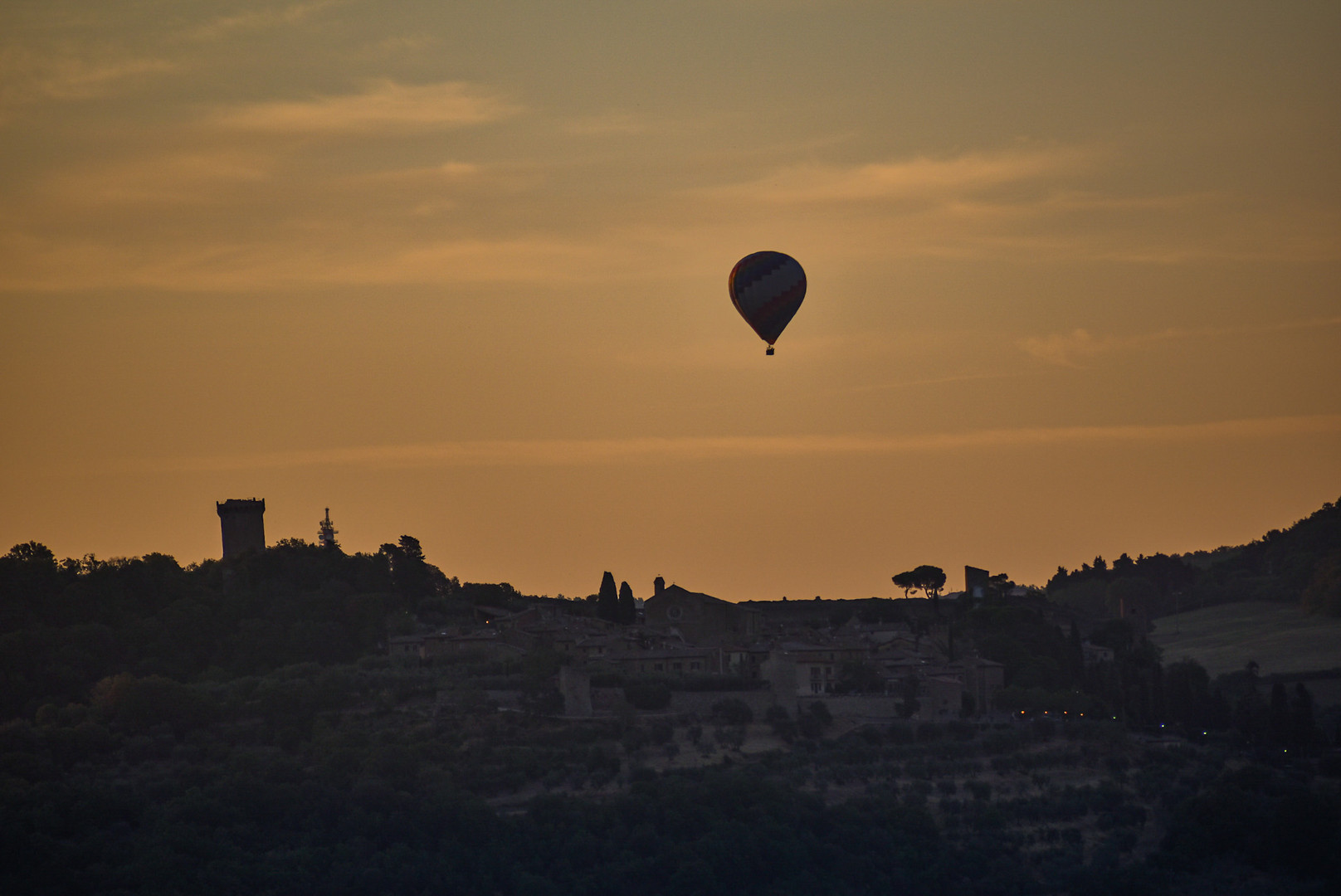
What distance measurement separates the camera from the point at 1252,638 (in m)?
86.3

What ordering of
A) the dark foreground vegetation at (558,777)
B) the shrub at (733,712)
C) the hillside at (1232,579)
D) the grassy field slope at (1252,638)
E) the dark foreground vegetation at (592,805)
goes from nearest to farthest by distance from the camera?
1. the dark foreground vegetation at (592,805)
2. the dark foreground vegetation at (558,777)
3. the shrub at (733,712)
4. the grassy field slope at (1252,638)
5. the hillside at (1232,579)

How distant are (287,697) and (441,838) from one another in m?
9.02

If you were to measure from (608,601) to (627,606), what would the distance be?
0.61 metres

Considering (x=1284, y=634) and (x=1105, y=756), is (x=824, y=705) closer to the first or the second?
(x=1105, y=756)

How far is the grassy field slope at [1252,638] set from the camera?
78438 millimetres

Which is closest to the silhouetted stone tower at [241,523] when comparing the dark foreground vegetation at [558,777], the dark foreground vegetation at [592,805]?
the dark foreground vegetation at [558,777]

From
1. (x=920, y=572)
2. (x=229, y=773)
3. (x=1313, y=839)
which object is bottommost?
(x=1313, y=839)

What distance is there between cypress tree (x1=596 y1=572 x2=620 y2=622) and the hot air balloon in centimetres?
1930

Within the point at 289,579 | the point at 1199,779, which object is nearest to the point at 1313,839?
the point at 1199,779

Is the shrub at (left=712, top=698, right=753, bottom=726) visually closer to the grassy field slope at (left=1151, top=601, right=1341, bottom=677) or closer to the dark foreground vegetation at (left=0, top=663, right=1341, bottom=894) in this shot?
the dark foreground vegetation at (left=0, top=663, right=1341, bottom=894)

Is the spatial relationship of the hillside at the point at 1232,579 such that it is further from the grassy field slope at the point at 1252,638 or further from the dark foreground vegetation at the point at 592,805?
the dark foreground vegetation at the point at 592,805

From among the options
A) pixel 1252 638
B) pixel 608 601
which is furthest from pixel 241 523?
pixel 1252 638

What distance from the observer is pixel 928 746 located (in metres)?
57.4

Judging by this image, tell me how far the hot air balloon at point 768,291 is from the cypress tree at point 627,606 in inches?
758
